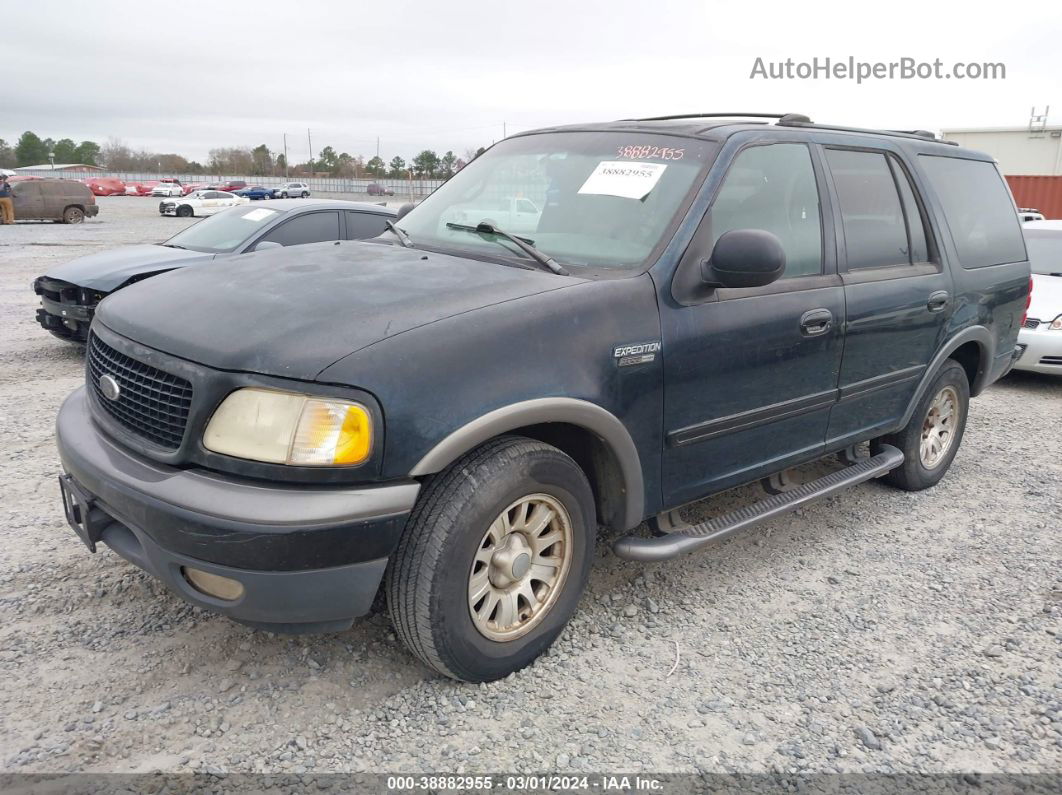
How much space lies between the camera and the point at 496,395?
8.18 ft

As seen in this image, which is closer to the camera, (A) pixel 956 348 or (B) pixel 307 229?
(A) pixel 956 348

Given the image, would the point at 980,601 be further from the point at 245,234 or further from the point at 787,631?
the point at 245,234

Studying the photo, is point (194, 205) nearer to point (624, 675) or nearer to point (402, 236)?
point (402, 236)

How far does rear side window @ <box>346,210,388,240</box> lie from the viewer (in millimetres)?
8125

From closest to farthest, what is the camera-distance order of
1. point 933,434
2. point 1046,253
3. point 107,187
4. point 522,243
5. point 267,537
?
point 267,537, point 522,243, point 933,434, point 1046,253, point 107,187

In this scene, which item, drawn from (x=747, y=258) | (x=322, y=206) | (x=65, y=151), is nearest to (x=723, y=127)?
(x=747, y=258)

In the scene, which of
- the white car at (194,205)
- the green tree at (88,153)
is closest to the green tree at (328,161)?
the green tree at (88,153)

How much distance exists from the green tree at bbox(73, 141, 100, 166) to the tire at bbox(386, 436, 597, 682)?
120 m

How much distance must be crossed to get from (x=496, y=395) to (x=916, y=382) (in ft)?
9.49

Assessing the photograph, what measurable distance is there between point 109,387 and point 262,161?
105m

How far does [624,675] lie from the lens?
2.91 m

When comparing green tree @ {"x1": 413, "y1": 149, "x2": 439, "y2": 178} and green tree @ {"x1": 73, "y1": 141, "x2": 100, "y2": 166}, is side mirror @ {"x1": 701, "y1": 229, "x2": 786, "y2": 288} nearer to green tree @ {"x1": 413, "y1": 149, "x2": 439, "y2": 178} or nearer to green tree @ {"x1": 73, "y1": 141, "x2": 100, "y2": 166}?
green tree @ {"x1": 413, "y1": 149, "x2": 439, "y2": 178}

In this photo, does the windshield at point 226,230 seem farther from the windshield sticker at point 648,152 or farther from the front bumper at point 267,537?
the front bumper at point 267,537

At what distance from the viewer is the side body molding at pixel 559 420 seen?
239 centimetres
